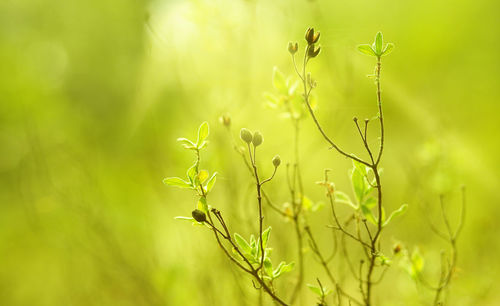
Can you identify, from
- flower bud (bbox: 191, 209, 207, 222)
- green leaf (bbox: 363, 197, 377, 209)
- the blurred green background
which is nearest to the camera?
flower bud (bbox: 191, 209, 207, 222)

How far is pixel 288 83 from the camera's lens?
0.75 meters

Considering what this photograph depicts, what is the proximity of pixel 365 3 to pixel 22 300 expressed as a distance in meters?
2.57

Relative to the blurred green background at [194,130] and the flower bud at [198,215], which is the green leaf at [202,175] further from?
the blurred green background at [194,130]

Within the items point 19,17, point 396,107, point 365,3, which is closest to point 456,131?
point 396,107

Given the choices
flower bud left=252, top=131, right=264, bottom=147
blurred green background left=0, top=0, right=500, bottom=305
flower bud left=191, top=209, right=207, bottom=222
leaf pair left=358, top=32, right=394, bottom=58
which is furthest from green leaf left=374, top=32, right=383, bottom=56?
blurred green background left=0, top=0, right=500, bottom=305

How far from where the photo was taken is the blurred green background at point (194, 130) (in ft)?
4.58

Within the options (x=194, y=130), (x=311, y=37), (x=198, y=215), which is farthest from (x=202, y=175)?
(x=194, y=130)

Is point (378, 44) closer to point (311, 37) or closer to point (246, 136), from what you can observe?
point (311, 37)

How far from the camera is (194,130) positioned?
1.83 m

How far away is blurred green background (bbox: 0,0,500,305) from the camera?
140 cm

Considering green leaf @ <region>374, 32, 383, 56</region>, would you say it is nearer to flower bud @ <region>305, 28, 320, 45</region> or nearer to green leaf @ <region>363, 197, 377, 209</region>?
flower bud @ <region>305, 28, 320, 45</region>

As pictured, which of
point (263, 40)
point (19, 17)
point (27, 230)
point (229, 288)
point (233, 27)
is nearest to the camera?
point (233, 27)

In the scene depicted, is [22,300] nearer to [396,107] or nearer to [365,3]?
[396,107]

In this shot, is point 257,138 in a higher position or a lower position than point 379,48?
lower
